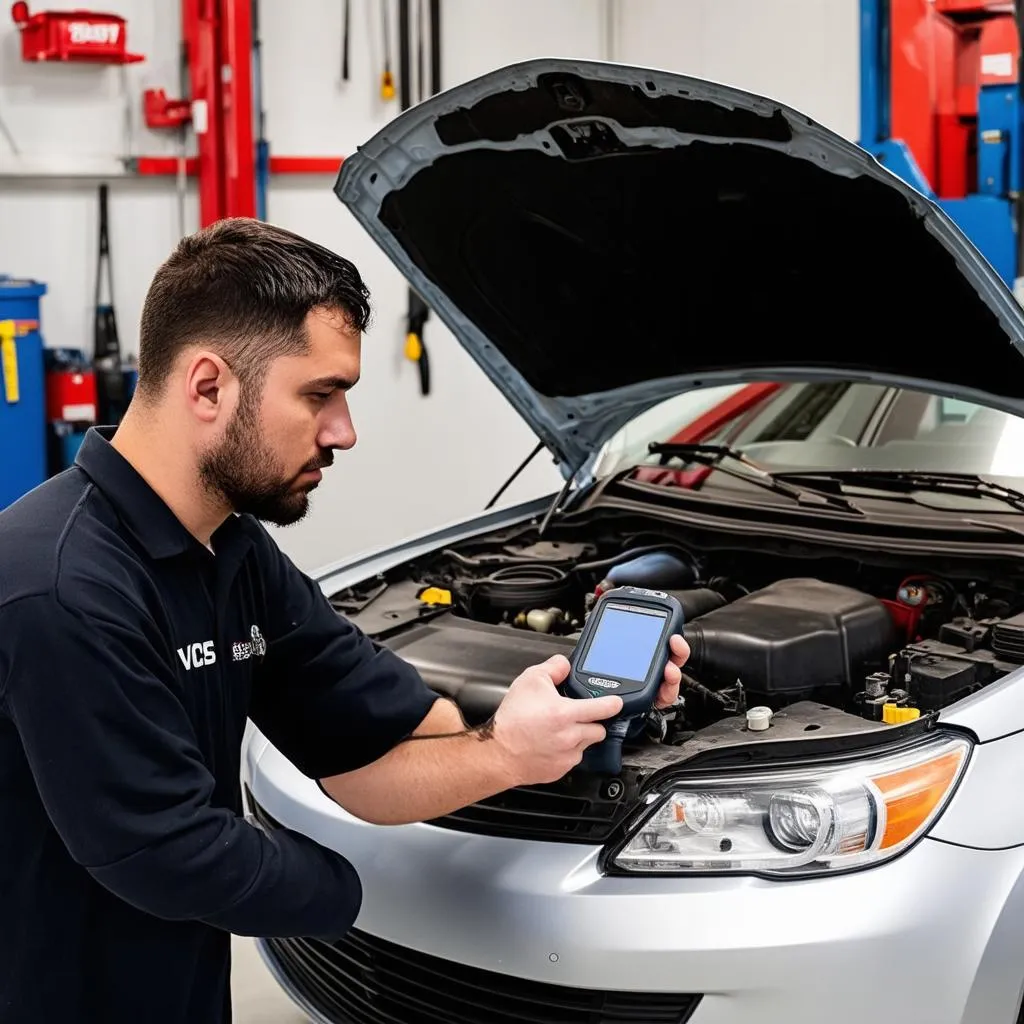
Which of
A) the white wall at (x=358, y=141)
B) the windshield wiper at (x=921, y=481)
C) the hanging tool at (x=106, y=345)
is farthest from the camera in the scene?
the white wall at (x=358, y=141)

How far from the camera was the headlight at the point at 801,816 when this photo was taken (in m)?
1.67

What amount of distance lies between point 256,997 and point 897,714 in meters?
1.39

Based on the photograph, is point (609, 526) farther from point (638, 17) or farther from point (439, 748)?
point (638, 17)

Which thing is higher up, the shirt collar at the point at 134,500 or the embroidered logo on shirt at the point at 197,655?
the shirt collar at the point at 134,500

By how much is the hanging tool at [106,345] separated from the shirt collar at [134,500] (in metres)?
3.22

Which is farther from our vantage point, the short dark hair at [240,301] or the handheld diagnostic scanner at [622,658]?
the handheld diagnostic scanner at [622,658]

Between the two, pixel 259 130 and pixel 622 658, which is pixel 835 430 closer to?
pixel 622 658

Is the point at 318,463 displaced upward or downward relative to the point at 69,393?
upward

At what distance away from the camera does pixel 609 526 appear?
2.78 metres

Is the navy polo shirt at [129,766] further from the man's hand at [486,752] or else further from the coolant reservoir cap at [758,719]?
the coolant reservoir cap at [758,719]

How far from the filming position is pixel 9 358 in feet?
14.1

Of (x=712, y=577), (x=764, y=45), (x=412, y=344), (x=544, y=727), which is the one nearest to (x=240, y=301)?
(x=544, y=727)

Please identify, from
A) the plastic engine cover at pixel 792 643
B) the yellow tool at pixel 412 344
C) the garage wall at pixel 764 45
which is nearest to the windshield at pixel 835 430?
the plastic engine cover at pixel 792 643

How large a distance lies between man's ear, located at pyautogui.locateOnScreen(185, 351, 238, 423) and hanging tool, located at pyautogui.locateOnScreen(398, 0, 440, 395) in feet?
12.5
